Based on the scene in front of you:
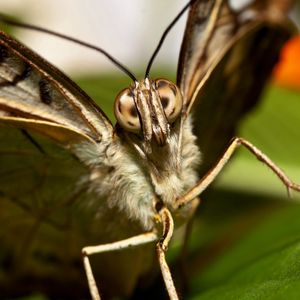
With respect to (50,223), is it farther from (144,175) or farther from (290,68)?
(290,68)

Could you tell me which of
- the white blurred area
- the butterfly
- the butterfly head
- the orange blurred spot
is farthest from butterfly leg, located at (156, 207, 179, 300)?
the white blurred area

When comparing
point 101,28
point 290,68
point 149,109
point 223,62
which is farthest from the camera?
point 101,28

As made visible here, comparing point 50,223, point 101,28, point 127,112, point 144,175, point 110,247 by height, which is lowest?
point 101,28

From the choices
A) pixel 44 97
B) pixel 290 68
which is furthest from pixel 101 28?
pixel 44 97

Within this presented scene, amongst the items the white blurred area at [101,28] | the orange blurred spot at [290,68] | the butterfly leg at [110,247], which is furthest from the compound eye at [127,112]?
the white blurred area at [101,28]

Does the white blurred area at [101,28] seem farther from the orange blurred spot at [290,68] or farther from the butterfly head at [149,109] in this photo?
the butterfly head at [149,109]

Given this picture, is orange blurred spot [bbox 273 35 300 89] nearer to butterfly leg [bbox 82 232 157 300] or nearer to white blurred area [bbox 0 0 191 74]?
white blurred area [bbox 0 0 191 74]
